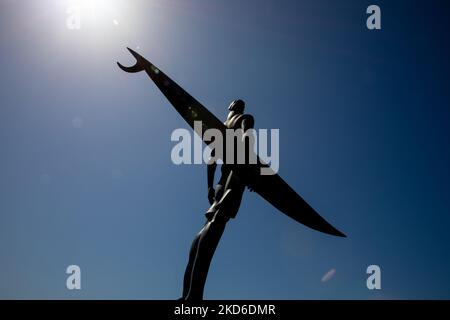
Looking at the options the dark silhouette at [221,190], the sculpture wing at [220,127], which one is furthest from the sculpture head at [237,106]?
the sculpture wing at [220,127]

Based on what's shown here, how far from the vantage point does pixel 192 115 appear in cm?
1012

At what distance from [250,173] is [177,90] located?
8.53 ft

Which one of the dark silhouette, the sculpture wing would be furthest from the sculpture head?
the sculpture wing

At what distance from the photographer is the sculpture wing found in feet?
32.9

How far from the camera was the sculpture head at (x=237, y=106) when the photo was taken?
10.4 metres

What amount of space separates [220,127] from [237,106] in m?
0.80

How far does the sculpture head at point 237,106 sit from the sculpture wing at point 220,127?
590mm

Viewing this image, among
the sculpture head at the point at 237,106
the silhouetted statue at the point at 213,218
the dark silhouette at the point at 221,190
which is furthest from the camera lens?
the sculpture head at the point at 237,106

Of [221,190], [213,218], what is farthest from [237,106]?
[213,218]

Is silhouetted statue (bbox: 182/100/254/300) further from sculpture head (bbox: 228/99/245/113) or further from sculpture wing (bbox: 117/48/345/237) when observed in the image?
sculpture wing (bbox: 117/48/345/237)

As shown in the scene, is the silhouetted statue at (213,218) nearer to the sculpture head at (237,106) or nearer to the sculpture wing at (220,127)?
the sculpture head at (237,106)
